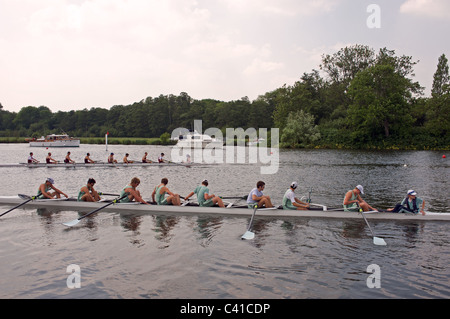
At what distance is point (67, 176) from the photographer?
1175 inches

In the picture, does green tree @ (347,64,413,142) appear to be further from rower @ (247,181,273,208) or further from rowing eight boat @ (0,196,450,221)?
rower @ (247,181,273,208)

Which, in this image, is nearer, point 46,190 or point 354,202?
point 354,202

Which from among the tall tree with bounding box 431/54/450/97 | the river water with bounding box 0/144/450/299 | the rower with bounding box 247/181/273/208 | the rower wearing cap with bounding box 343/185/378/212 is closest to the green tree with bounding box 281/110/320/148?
the tall tree with bounding box 431/54/450/97

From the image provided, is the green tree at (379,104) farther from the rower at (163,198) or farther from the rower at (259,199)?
the rower at (163,198)

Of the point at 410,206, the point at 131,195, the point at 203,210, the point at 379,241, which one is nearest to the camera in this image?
the point at 379,241

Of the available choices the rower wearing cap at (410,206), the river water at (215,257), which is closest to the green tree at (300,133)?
the river water at (215,257)

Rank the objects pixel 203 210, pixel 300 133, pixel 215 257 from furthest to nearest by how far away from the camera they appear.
→ pixel 300 133 < pixel 203 210 < pixel 215 257

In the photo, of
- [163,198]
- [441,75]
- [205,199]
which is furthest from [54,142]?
[441,75]

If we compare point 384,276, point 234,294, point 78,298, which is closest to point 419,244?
point 384,276

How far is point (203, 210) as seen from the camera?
1535 cm

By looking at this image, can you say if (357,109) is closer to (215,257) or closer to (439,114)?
(439,114)

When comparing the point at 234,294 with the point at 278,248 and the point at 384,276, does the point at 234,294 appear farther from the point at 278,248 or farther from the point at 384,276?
the point at 384,276

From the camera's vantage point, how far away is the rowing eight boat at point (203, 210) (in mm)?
14380
